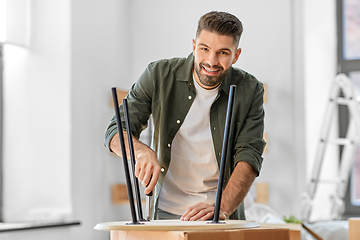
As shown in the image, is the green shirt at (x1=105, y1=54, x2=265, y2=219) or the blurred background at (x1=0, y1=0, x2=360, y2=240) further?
the blurred background at (x1=0, y1=0, x2=360, y2=240)

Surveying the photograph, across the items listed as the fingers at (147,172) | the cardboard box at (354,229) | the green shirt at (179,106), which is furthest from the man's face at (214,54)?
the cardboard box at (354,229)

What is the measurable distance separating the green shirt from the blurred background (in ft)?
4.06

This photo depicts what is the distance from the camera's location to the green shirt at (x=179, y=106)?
146cm

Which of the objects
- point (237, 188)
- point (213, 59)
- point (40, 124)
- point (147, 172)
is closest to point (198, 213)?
point (147, 172)

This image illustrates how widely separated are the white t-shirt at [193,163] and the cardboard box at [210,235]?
580mm

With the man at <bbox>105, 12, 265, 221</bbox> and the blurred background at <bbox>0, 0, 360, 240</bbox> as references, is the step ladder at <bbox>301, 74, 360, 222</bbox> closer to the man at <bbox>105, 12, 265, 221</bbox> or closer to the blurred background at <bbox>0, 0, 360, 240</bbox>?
the blurred background at <bbox>0, 0, 360, 240</bbox>

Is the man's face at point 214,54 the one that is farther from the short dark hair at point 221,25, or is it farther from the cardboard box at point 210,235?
the cardboard box at point 210,235

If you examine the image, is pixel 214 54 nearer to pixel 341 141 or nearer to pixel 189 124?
pixel 189 124

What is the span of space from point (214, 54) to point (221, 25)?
0.24 ft

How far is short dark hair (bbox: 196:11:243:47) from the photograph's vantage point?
1.28 metres

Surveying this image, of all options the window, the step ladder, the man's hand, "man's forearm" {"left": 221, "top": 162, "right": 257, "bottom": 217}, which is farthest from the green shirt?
the window

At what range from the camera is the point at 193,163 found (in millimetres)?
1479

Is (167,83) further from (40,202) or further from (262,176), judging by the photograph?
(262,176)

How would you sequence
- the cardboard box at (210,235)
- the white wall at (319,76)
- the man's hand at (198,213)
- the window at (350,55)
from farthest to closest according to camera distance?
the window at (350,55)
the white wall at (319,76)
the man's hand at (198,213)
the cardboard box at (210,235)
